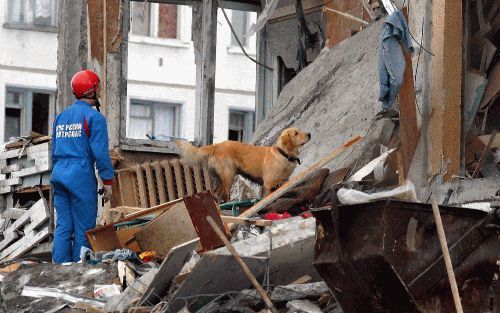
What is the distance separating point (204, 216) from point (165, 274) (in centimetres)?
153

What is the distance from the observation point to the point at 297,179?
15.2 metres

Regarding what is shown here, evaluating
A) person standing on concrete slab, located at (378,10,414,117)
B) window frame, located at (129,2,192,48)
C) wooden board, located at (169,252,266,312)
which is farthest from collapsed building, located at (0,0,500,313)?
window frame, located at (129,2,192,48)

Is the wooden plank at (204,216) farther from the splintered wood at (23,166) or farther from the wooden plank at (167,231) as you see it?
the splintered wood at (23,166)

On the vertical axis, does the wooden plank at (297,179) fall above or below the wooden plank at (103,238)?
above

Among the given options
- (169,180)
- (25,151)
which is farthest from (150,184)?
(25,151)

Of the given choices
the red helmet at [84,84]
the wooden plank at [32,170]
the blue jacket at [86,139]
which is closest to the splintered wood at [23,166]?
the wooden plank at [32,170]

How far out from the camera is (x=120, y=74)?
18906mm

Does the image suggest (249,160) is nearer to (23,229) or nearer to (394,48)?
(394,48)

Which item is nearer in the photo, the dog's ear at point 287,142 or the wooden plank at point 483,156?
the wooden plank at point 483,156

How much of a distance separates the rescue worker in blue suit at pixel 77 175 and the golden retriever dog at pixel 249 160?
254 centimetres

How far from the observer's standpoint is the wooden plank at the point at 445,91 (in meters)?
13.8

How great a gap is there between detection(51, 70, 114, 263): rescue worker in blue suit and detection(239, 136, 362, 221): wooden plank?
1383 millimetres

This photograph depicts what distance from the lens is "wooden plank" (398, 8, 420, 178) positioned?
545 inches

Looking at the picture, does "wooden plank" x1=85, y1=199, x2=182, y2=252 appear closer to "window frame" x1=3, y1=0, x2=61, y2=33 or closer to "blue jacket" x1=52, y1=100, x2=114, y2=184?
"blue jacket" x1=52, y1=100, x2=114, y2=184
